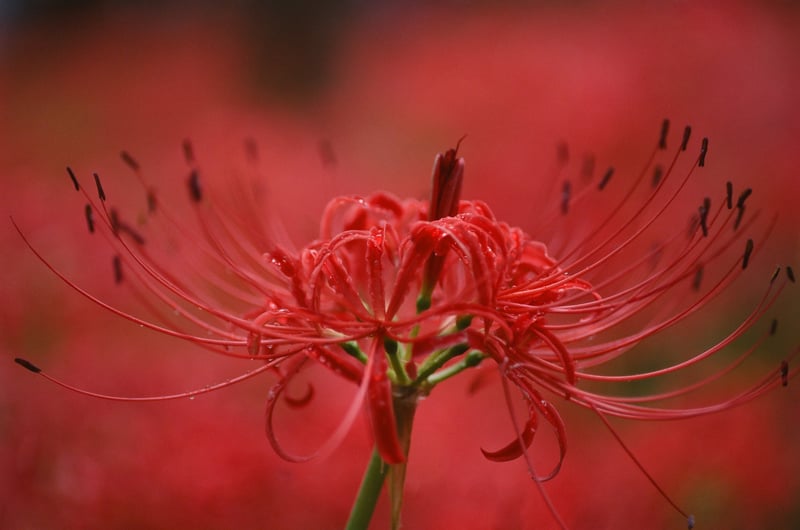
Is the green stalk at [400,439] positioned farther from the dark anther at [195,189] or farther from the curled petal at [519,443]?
the dark anther at [195,189]

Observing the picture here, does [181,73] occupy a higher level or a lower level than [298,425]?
higher

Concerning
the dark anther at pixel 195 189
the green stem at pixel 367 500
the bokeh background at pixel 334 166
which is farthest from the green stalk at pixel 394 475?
the bokeh background at pixel 334 166

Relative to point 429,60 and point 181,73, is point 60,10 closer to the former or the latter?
point 181,73

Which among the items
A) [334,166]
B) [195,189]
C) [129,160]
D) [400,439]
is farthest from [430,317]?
[334,166]

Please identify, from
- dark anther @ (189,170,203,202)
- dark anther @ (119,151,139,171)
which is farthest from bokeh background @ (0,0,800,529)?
dark anther @ (189,170,203,202)

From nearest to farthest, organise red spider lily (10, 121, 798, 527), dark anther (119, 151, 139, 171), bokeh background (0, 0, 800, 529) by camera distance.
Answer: red spider lily (10, 121, 798, 527) < dark anther (119, 151, 139, 171) < bokeh background (0, 0, 800, 529)

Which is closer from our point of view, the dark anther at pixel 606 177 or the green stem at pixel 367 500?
the green stem at pixel 367 500

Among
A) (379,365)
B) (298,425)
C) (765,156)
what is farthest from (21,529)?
(765,156)

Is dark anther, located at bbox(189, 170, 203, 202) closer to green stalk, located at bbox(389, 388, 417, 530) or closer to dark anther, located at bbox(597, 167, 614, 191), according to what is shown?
green stalk, located at bbox(389, 388, 417, 530)

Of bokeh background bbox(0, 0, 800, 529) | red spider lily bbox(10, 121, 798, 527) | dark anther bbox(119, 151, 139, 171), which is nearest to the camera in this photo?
red spider lily bbox(10, 121, 798, 527)
